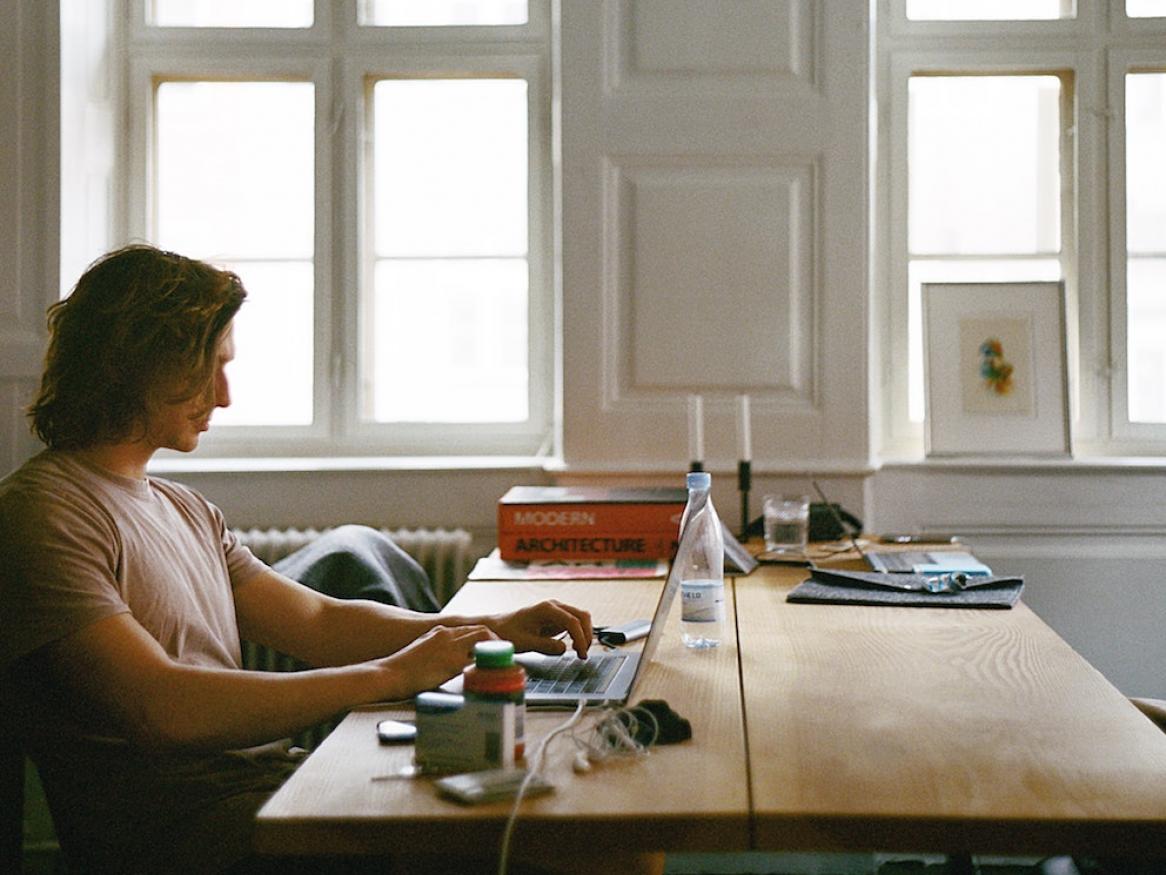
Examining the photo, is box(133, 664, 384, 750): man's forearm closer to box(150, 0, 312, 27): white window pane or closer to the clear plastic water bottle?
the clear plastic water bottle

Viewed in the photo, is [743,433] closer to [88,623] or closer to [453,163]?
[453,163]

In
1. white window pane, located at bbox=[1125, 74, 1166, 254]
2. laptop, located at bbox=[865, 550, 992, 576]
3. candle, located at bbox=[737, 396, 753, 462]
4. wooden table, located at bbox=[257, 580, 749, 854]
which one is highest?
white window pane, located at bbox=[1125, 74, 1166, 254]

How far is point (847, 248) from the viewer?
9.50 feet

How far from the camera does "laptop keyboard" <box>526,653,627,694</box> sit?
4.68 ft

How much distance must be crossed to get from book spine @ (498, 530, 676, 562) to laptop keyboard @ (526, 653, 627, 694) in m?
0.84

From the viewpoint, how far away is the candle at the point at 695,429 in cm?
276

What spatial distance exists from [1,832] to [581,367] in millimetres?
1663

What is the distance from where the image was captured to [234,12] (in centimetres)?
328

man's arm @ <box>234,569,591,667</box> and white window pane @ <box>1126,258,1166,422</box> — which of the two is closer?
man's arm @ <box>234,569,591,667</box>

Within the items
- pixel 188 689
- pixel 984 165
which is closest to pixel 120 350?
pixel 188 689

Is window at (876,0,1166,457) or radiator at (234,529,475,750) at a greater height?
window at (876,0,1166,457)

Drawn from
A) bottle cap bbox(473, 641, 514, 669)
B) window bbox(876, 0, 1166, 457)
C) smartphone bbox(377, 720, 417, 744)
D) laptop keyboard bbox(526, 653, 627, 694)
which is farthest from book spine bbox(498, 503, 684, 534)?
bottle cap bbox(473, 641, 514, 669)

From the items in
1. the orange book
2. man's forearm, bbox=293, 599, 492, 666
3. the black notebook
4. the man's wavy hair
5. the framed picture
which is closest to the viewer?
the man's wavy hair

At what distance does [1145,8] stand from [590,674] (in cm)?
263
